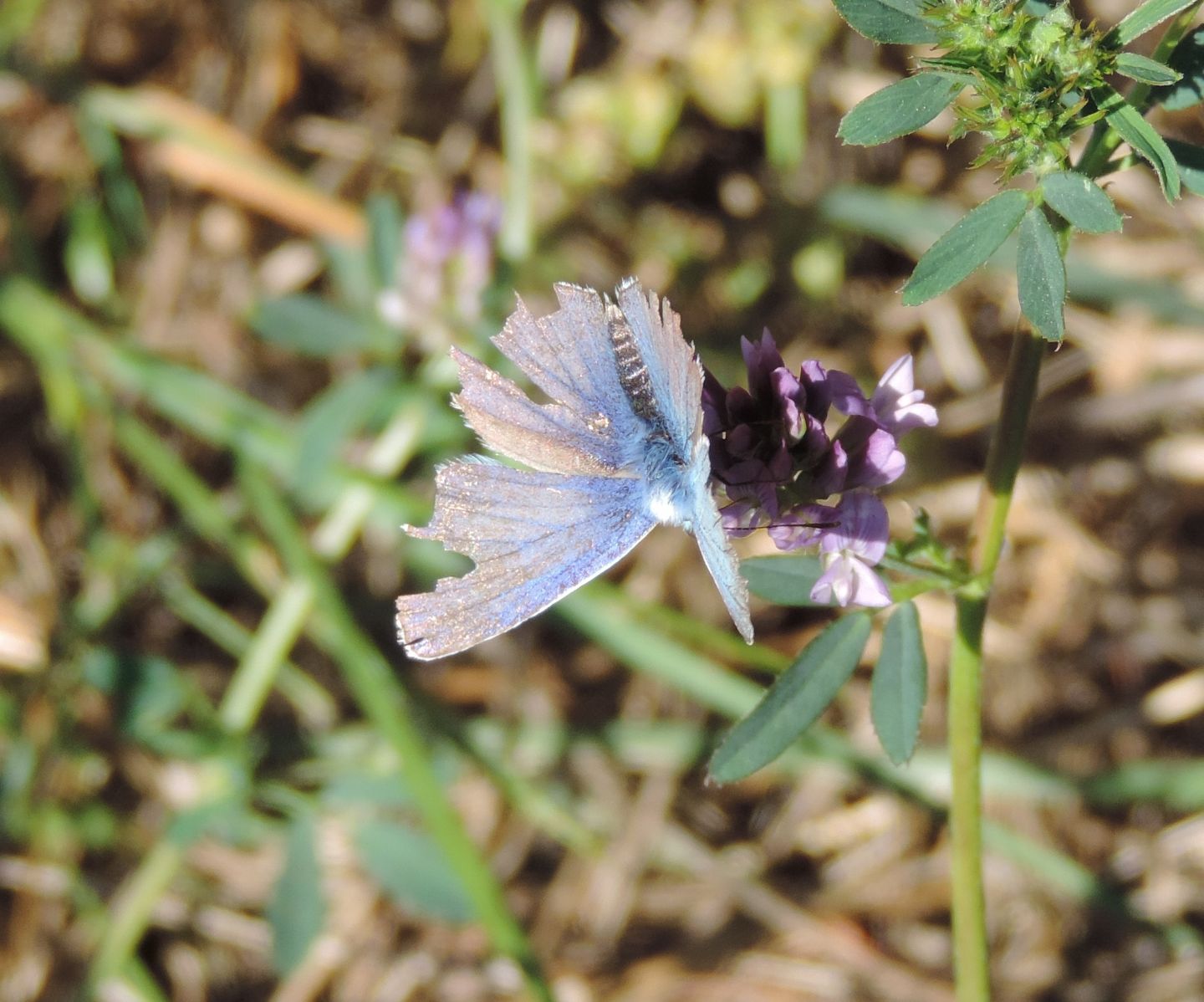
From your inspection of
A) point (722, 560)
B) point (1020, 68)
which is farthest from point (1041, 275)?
point (722, 560)

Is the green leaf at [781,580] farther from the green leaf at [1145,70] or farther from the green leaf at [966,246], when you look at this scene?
the green leaf at [1145,70]

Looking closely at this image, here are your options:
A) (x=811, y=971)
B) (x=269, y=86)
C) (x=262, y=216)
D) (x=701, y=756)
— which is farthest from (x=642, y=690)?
(x=269, y=86)

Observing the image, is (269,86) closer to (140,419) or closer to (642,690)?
(140,419)

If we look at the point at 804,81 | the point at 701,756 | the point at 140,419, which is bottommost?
the point at 701,756

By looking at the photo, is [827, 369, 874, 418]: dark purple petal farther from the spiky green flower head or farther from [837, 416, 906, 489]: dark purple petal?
the spiky green flower head

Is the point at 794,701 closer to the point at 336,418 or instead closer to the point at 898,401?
the point at 898,401

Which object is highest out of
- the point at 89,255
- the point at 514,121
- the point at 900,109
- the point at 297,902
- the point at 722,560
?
the point at 514,121
